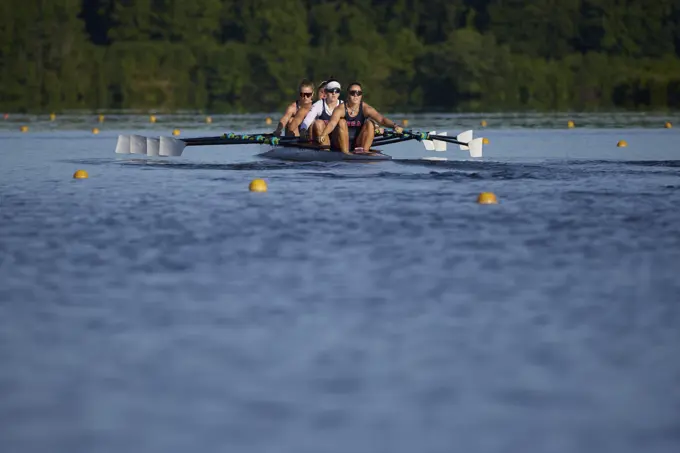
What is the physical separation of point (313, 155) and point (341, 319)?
15.9 meters

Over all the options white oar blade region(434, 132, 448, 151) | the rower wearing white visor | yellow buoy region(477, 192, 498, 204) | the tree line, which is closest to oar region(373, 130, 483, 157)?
the rower wearing white visor

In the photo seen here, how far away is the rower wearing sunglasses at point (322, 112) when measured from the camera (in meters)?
25.4

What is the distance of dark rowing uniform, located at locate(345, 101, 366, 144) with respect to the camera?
2544 cm

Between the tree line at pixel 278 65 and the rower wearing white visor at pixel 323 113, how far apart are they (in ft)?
122

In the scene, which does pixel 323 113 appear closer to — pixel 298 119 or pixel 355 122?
pixel 355 122

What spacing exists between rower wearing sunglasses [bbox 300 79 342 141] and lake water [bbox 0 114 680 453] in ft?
16.4

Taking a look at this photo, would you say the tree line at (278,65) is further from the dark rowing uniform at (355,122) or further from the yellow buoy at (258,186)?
the yellow buoy at (258,186)

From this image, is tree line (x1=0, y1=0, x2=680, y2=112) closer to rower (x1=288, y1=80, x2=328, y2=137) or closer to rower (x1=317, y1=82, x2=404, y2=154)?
rower (x1=288, y1=80, x2=328, y2=137)

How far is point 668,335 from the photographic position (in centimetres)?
933

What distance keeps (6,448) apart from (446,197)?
41.6ft

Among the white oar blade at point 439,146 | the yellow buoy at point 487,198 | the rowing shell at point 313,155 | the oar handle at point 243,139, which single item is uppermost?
the oar handle at point 243,139

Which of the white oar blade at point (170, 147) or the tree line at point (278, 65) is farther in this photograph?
the tree line at point (278, 65)

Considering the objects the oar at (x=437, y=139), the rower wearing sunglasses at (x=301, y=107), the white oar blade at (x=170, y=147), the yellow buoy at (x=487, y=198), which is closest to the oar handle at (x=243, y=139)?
the rower wearing sunglasses at (x=301, y=107)

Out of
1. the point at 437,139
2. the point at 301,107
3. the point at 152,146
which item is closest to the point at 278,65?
the point at 152,146
